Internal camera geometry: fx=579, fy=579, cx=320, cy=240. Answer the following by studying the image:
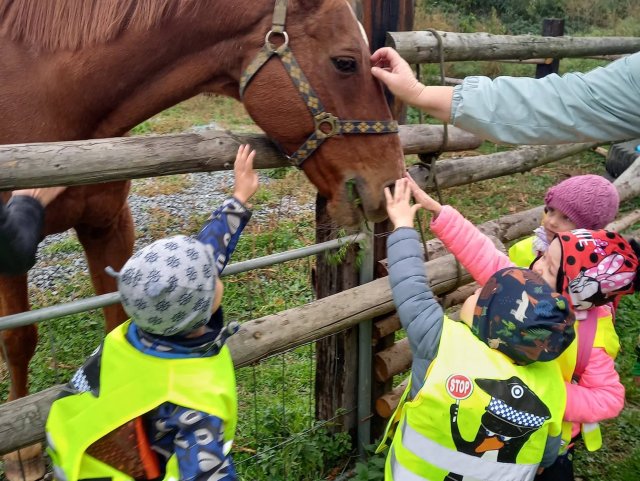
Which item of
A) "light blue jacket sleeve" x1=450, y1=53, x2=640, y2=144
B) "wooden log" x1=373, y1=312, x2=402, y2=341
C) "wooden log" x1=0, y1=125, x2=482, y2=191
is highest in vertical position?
"light blue jacket sleeve" x1=450, y1=53, x2=640, y2=144

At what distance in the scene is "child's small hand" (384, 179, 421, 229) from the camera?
1.86m

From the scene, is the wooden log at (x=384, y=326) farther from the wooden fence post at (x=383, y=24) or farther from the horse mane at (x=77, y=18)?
the horse mane at (x=77, y=18)

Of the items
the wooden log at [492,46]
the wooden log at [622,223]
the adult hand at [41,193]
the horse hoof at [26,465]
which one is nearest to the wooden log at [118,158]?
the adult hand at [41,193]

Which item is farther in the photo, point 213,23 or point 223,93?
point 223,93

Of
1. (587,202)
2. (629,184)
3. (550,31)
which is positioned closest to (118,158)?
(587,202)

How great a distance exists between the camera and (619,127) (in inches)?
76.4

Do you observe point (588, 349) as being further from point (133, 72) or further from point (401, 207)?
point (133, 72)

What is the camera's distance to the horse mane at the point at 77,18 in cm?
215

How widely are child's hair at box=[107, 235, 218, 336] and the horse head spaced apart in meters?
0.88

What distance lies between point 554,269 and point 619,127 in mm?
527

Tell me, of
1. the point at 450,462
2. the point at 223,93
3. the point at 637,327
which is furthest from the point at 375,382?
the point at 637,327

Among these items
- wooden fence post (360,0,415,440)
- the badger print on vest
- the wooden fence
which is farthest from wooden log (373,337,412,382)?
the badger print on vest

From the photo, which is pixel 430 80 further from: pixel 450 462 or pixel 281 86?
pixel 450 462

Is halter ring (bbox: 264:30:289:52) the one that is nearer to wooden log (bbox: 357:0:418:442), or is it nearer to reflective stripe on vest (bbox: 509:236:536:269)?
wooden log (bbox: 357:0:418:442)
